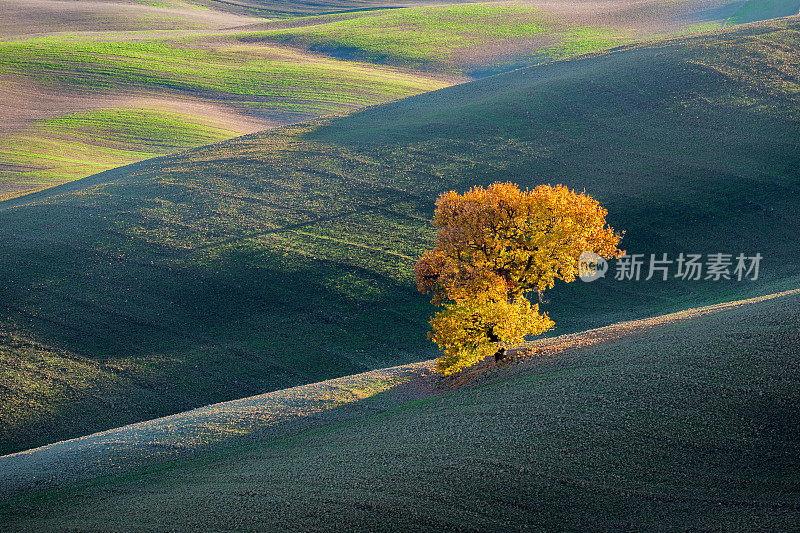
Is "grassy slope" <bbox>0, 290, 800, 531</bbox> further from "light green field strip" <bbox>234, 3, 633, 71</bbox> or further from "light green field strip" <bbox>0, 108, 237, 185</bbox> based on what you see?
"light green field strip" <bbox>234, 3, 633, 71</bbox>

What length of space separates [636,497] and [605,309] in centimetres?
2280

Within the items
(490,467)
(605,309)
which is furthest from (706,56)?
(490,467)

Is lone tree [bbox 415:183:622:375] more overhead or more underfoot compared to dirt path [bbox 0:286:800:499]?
more overhead

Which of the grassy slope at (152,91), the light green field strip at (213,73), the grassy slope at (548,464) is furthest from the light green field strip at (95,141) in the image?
the grassy slope at (548,464)

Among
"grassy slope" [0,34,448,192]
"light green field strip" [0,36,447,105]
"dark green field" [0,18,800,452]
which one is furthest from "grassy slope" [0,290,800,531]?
"light green field strip" [0,36,447,105]

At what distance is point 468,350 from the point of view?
2684 centimetres

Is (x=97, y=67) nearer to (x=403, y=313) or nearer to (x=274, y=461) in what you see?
(x=403, y=313)

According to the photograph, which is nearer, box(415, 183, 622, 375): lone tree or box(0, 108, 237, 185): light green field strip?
box(415, 183, 622, 375): lone tree

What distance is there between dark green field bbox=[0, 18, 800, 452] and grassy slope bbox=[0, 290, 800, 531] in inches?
469

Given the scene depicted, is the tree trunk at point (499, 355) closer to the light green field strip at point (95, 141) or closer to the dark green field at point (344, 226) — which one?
the dark green field at point (344, 226)

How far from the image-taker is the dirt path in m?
22.3

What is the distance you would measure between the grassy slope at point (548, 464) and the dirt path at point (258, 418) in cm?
111

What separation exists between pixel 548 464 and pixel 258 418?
1246 cm

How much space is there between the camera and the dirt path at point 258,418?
22.3 m
